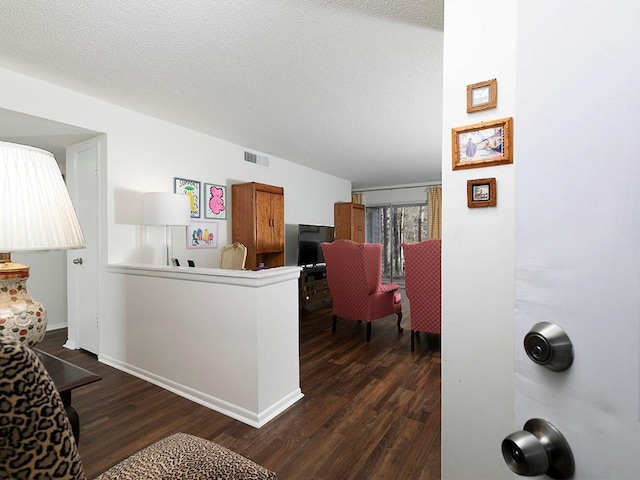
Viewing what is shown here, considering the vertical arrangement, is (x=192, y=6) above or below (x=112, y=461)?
above

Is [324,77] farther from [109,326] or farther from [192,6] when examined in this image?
[109,326]

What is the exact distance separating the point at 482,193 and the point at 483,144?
0.21 meters

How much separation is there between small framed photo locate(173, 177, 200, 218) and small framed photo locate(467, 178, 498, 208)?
321cm

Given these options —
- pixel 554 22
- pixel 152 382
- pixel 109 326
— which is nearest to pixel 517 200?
pixel 554 22

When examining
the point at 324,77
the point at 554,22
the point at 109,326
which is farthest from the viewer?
the point at 109,326

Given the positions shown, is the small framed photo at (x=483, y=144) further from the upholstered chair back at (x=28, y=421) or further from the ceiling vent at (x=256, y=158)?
the ceiling vent at (x=256, y=158)

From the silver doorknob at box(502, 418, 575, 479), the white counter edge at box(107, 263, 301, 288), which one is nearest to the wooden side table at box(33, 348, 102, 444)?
the white counter edge at box(107, 263, 301, 288)

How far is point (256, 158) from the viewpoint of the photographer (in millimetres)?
4863

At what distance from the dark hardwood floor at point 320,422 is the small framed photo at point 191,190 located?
1845mm

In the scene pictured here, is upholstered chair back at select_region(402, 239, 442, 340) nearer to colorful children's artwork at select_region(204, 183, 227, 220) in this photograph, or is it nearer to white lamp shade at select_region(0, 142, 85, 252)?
colorful children's artwork at select_region(204, 183, 227, 220)

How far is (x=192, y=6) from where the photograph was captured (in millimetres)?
1763

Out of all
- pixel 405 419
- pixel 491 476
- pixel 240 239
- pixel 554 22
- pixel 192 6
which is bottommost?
pixel 405 419

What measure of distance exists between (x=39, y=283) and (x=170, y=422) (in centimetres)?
332

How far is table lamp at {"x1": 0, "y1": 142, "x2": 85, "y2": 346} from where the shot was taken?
0.89 m
